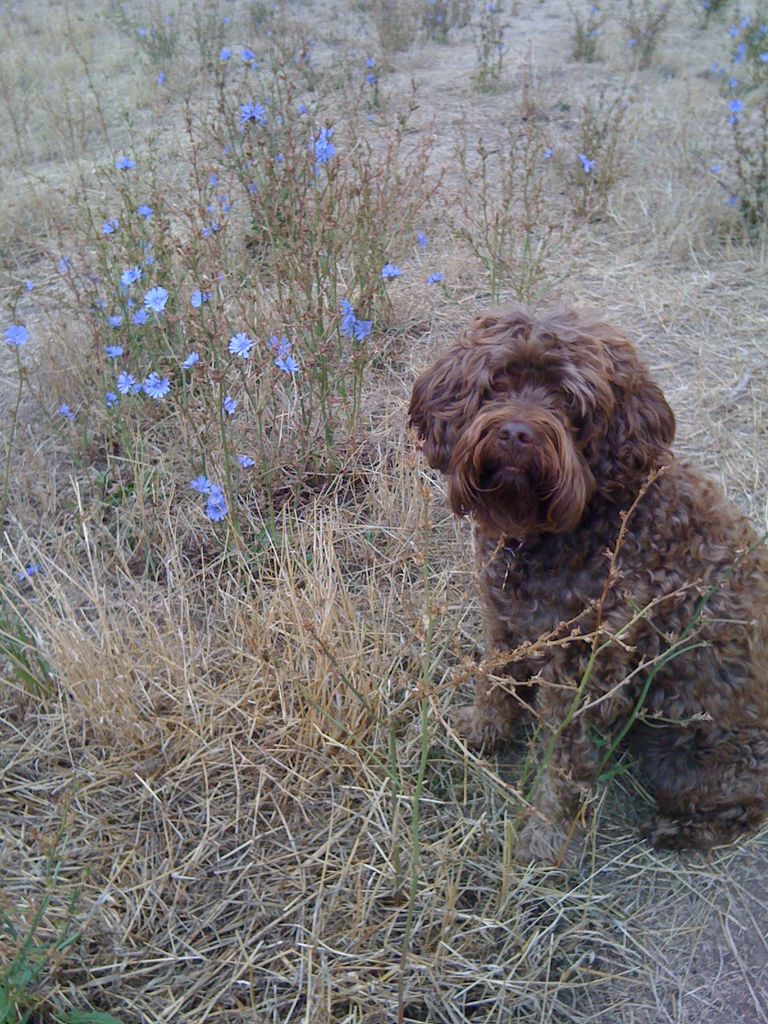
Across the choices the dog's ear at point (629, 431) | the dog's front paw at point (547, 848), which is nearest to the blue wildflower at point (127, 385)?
the dog's ear at point (629, 431)

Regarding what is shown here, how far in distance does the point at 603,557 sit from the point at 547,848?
0.94 m

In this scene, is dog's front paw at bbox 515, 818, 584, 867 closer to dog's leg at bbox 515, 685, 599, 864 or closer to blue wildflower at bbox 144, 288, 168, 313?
dog's leg at bbox 515, 685, 599, 864

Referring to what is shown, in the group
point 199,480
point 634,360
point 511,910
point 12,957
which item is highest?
point 634,360

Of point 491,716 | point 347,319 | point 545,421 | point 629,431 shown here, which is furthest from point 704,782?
point 347,319

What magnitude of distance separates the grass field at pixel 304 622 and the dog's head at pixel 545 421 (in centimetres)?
39

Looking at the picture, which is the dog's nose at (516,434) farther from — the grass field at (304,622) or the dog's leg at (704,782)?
the dog's leg at (704,782)

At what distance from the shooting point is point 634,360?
8.33ft

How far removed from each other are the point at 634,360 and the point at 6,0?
13.9m

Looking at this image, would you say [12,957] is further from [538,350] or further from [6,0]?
[6,0]

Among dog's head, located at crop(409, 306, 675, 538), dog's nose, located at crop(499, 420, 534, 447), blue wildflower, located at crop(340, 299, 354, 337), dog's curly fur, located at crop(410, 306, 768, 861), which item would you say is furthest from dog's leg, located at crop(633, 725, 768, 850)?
blue wildflower, located at crop(340, 299, 354, 337)

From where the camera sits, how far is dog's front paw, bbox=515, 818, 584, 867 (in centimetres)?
269

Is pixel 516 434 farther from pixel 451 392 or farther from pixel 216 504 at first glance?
pixel 216 504

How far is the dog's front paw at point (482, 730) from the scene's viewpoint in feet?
10.1

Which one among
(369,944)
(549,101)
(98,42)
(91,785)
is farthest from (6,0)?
(369,944)
